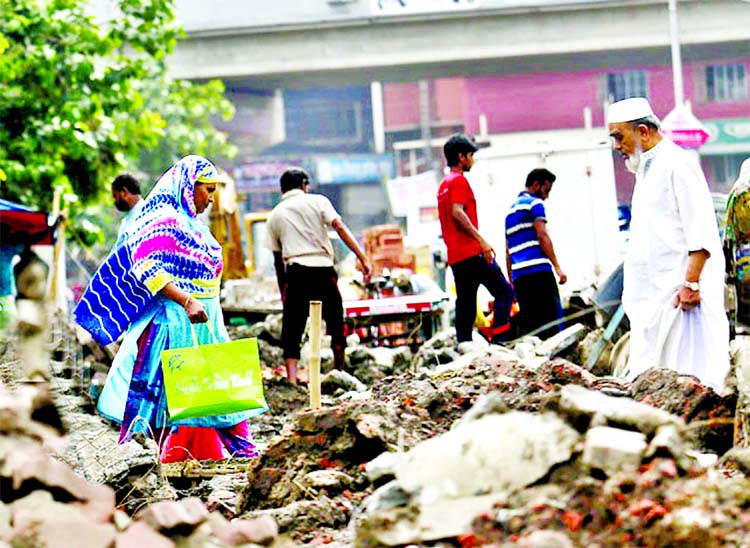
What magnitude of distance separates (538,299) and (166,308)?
17.3 ft

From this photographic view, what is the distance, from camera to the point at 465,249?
521 inches

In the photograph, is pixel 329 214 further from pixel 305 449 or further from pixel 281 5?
pixel 281 5

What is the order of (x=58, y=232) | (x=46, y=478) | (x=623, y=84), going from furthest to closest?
(x=623, y=84)
(x=58, y=232)
(x=46, y=478)

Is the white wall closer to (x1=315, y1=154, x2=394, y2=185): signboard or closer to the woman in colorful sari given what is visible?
the woman in colorful sari

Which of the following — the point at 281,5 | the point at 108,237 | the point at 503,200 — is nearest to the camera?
the point at 503,200

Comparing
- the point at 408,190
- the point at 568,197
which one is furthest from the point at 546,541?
the point at 408,190

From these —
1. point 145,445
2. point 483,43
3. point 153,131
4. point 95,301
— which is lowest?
point 145,445

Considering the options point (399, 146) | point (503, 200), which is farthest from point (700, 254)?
point (399, 146)

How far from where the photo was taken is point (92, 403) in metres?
10.9

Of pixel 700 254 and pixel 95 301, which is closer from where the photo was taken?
pixel 700 254

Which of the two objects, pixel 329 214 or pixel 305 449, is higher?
pixel 329 214

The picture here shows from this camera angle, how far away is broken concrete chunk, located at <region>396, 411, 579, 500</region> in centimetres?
495

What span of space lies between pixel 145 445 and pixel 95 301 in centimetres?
118

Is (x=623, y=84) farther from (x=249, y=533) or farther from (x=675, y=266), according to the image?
(x=249, y=533)
